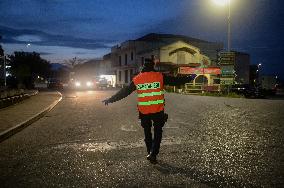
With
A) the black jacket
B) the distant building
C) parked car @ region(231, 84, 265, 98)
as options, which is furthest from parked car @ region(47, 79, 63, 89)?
the black jacket

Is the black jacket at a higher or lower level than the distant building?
lower

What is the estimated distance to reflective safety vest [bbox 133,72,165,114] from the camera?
22.2 ft

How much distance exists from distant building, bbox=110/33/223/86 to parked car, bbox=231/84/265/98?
20.0 ft

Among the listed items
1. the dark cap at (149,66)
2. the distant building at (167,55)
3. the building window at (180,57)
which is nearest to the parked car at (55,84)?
the distant building at (167,55)

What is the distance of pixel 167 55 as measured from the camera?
188 feet

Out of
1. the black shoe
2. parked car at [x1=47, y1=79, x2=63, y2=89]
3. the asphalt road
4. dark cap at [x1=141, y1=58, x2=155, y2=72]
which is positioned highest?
dark cap at [x1=141, y1=58, x2=155, y2=72]

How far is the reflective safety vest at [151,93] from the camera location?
6758 mm

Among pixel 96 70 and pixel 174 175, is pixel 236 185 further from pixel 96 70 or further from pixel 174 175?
pixel 96 70

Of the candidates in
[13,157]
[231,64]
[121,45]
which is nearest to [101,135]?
[13,157]

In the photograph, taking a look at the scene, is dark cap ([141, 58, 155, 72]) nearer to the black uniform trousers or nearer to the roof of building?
the black uniform trousers

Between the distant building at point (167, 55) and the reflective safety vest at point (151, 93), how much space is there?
111 feet

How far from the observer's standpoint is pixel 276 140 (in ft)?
29.1

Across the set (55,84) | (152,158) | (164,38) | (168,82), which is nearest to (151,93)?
(168,82)

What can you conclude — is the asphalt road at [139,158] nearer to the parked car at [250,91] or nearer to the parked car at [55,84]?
the parked car at [250,91]
